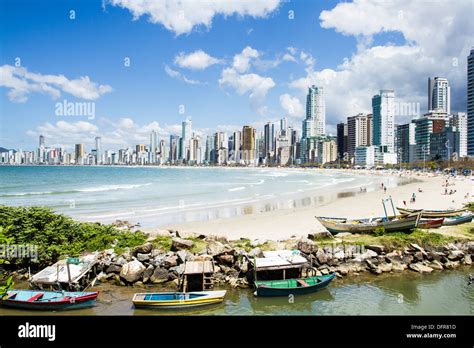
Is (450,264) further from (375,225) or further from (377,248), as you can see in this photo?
(375,225)

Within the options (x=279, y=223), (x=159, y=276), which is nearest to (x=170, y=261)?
(x=159, y=276)

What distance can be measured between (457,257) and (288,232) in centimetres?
914

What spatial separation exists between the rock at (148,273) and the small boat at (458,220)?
58.7 feet

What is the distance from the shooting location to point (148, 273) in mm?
12938

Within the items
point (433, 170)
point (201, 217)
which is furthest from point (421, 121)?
point (201, 217)

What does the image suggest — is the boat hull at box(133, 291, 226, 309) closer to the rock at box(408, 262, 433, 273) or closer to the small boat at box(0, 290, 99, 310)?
the small boat at box(0, 290, 99, 310)

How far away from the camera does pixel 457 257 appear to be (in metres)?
14.8

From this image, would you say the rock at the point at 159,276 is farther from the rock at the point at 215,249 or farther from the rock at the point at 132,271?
the rock at the point at 215,249

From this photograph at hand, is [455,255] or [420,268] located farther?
[455,255]

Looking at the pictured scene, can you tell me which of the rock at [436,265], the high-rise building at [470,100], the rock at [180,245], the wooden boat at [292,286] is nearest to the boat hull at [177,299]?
the wooden boat at [292,286]

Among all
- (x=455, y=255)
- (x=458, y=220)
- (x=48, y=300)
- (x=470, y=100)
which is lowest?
(x=48, y=300)

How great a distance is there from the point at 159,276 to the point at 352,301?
24.2ft

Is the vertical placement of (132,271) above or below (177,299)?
above

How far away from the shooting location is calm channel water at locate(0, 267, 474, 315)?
10539 mm
